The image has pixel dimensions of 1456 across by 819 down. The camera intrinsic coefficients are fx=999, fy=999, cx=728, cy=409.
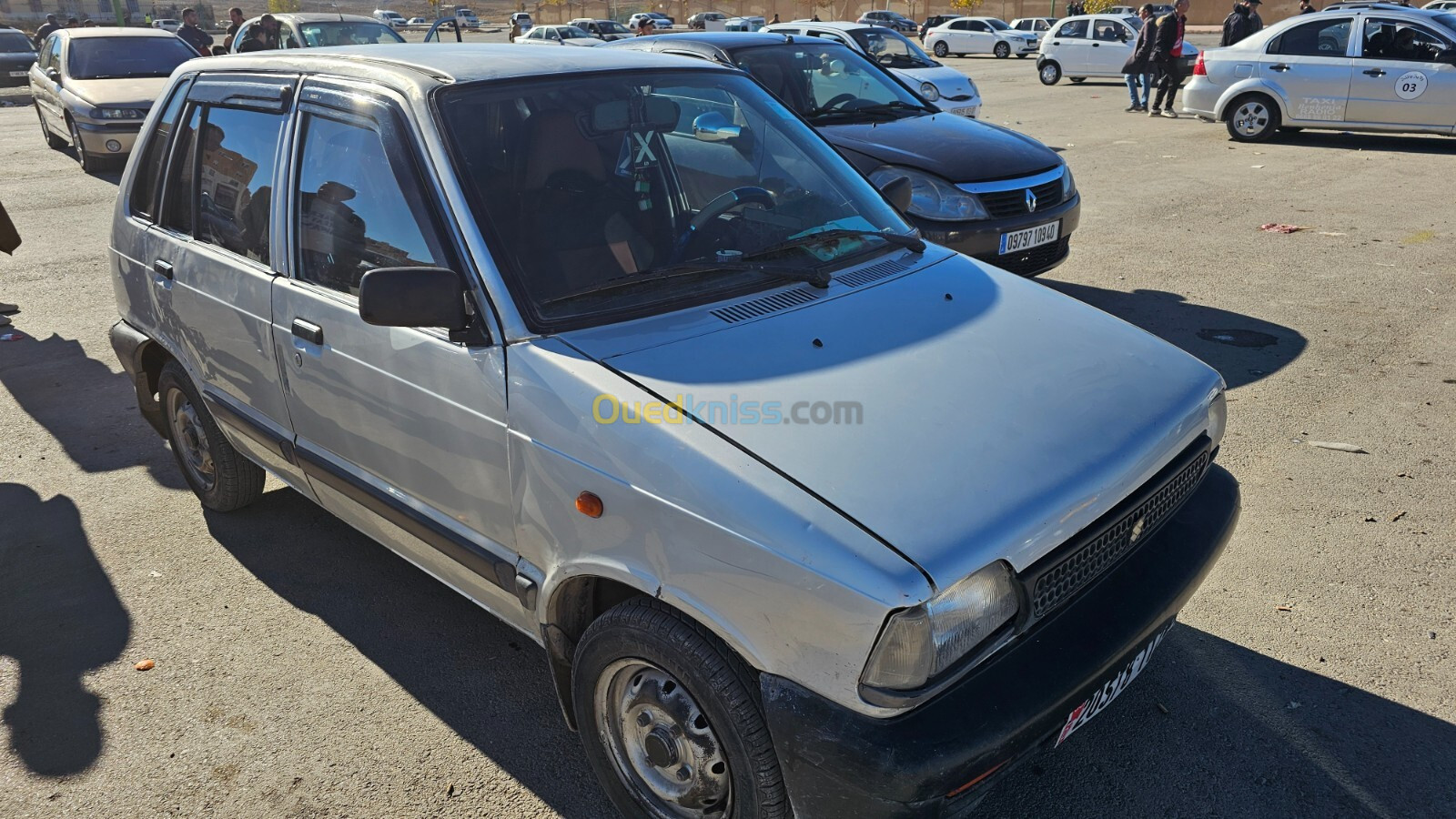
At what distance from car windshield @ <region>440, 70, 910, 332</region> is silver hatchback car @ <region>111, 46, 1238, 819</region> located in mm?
12

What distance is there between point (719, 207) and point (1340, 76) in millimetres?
12474

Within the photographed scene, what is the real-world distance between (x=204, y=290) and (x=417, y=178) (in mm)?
1432

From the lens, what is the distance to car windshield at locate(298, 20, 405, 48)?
13.7 meters

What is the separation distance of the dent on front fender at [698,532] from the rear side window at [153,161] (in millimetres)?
2508

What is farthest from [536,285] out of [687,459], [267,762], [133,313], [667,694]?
[133,313]

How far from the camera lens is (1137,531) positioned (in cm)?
254

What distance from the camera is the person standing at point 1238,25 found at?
669 inches

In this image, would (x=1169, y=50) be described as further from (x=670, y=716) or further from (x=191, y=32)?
(x=670, y=716)

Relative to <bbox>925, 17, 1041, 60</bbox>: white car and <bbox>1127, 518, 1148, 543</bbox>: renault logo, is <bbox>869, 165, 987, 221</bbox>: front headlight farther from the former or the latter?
<bbox>925, 17, 1041, 60</bbox>: white car

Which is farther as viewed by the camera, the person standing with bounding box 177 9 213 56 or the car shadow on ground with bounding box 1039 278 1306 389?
the person standing with bounding box 177 9 213 56

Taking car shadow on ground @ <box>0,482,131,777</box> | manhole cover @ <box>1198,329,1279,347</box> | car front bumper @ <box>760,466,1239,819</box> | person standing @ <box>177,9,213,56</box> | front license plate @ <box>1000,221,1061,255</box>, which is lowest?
car shadow on ground @ <box>0,482,131,777</box>

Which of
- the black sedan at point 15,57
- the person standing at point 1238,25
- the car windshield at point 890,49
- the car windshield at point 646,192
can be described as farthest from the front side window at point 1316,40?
the black sedan at point 15,57

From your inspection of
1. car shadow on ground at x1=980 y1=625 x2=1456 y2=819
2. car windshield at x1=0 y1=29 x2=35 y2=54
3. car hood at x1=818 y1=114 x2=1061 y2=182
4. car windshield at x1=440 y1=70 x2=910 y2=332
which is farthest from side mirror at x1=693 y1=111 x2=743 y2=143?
car windshield at x1=0 y1=29 x2=35 y2=54

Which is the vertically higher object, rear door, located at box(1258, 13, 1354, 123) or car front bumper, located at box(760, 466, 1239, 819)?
Result: rear door, located at box(1258, 13, 1354, 123)
